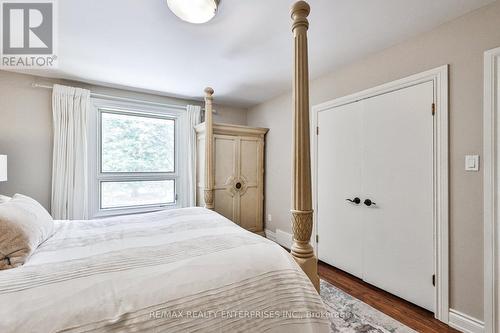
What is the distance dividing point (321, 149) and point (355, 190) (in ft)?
2.17

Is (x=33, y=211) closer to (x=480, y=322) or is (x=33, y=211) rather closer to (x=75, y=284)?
(x=75, y=284)

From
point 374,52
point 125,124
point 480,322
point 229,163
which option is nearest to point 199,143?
point 229,163

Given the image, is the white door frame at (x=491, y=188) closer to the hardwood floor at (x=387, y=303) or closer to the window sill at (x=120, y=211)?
the hardwood floor at (x=387, y=303)

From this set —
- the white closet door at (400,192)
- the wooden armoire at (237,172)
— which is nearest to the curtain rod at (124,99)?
the wooden armoire at (237,172)

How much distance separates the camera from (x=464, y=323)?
166 cm

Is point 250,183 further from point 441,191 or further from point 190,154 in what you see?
point 441,191

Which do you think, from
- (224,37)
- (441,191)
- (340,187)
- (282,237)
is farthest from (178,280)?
(282,237)

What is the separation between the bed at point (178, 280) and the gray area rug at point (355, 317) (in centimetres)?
86

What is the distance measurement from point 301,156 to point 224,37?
141cm

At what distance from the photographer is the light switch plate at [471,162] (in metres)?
1.61

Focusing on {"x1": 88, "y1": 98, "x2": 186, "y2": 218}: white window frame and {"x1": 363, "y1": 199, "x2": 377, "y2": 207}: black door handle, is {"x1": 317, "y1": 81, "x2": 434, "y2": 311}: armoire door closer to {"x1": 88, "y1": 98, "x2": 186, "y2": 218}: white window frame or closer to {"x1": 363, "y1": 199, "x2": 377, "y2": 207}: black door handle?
{"x1": 363, "y1": 199, "x2": 377, "y2": 207}: black door handle

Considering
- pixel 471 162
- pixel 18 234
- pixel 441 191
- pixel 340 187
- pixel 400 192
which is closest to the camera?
pixel 18 234

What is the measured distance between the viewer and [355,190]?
2467mm

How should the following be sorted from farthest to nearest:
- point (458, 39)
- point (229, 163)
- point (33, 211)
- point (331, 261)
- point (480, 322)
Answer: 1. point (229, 163)
2. point (331, 261)
3. point (458, 39)
4. point (480, 322)
5. point (33, 211)
